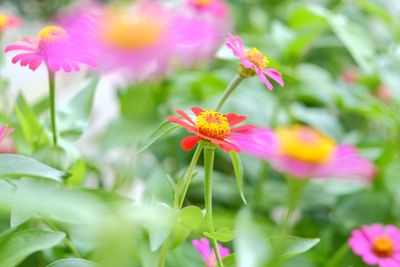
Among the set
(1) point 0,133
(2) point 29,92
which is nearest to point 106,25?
(1) point 0,133

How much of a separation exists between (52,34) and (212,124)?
0.11 metres

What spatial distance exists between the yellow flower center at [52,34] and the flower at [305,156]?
0.45 feet

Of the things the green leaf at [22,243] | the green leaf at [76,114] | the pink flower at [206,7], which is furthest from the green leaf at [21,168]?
the pink flower at [206,7]

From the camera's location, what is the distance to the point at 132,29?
207mm

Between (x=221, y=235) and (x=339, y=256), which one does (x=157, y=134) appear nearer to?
(x=221, y=235)

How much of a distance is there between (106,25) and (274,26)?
51 centimetres

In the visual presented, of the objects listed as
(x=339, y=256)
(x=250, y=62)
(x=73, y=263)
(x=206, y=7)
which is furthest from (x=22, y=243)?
(x=206, y=7)

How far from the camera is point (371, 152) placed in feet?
2.27

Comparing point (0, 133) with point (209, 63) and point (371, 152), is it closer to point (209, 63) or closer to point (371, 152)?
point (371, 152)

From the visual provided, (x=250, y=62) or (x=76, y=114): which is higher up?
(x=250, y=62)

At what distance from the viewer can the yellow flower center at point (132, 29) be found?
0.20 m

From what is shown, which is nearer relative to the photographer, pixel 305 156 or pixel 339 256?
pixel 305 156

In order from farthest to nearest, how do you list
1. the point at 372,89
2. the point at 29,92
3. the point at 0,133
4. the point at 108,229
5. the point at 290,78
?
1. the point at 29,92
2. the point at 372,89
3. the point at 290,78
4. the point at 0,133
5. the point at 108,229

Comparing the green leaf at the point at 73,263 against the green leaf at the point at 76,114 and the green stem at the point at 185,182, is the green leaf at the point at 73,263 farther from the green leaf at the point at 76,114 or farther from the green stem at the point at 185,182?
the green leaf at the point at 76,114
